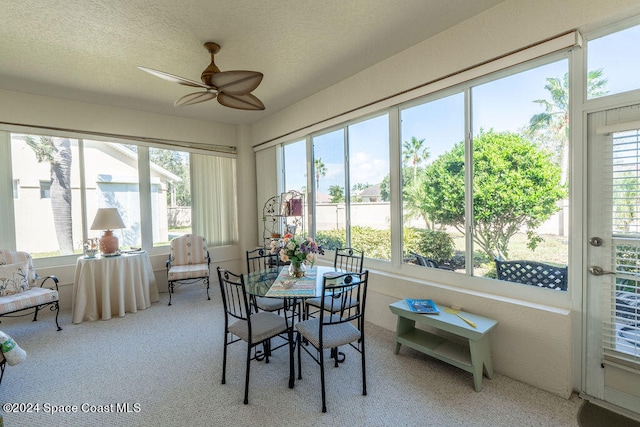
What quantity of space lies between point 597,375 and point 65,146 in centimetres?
631

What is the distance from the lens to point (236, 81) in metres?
2.29

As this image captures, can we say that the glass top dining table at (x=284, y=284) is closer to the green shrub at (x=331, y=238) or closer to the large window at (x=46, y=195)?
the green shrub at (x=331, y=238)

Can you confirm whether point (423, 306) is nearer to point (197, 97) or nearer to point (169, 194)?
point (197, 97)

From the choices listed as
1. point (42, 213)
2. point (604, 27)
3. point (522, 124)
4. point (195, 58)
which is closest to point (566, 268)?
point (522, 124)

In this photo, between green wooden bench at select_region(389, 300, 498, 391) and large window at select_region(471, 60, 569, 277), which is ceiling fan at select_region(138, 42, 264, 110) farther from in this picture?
green wooden bench at select_region(389, 300, 498, 391)

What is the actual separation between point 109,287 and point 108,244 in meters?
0.59

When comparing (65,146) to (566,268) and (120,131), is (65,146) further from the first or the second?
(566,268)

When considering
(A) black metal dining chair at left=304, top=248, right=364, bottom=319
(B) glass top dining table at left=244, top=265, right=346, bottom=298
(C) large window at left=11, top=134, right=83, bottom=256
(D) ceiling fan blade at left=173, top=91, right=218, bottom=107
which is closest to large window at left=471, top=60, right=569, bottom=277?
(A) black metal dining chair at left=304, top=248, right=364, bottom=319

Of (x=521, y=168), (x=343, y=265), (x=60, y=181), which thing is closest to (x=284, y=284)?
(x=343, y=265)

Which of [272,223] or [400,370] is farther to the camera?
[272,223]

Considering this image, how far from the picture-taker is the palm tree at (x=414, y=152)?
2.93 metres

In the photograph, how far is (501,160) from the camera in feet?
7.82

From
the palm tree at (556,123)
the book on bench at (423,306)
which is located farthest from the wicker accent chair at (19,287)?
the palm tree at (556,123)

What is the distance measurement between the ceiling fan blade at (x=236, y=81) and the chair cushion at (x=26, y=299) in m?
3.07
